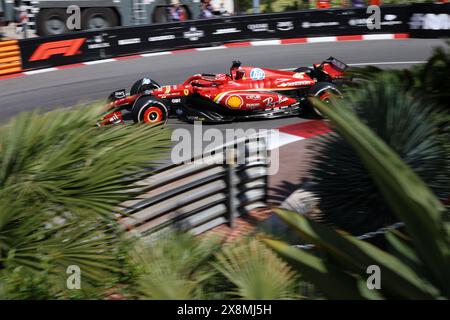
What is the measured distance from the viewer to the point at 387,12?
1914 cm

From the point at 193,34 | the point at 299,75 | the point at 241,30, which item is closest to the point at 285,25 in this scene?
the point at 241,30

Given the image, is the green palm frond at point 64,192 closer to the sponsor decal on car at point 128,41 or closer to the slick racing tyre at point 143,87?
the slick racing tyre at point 143,87

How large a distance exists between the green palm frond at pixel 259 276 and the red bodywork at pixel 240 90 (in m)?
8.23

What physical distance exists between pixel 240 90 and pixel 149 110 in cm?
167

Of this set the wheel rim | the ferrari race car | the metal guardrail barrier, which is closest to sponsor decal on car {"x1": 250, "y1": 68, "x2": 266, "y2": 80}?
the ferrari race car

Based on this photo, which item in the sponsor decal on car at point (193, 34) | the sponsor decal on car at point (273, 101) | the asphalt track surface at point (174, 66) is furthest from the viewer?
the sponsor decal on car at point (193, 34)

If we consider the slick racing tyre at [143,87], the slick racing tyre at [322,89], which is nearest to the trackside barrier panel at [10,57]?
the slick racing tyre at [143,87]

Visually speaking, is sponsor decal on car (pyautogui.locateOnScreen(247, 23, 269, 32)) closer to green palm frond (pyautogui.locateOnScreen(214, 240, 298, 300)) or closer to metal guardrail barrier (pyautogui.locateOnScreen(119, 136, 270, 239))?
metal guardrail barrier (pyautogui.locateOnScreen(119, 136, 270, 239))

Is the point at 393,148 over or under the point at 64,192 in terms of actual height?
under

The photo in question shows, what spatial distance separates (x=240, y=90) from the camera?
1160cm

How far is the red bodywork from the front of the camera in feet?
37.7

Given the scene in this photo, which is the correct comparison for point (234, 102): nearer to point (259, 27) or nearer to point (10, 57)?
point (10, 57)

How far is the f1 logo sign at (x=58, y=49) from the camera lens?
1662 centimetres
